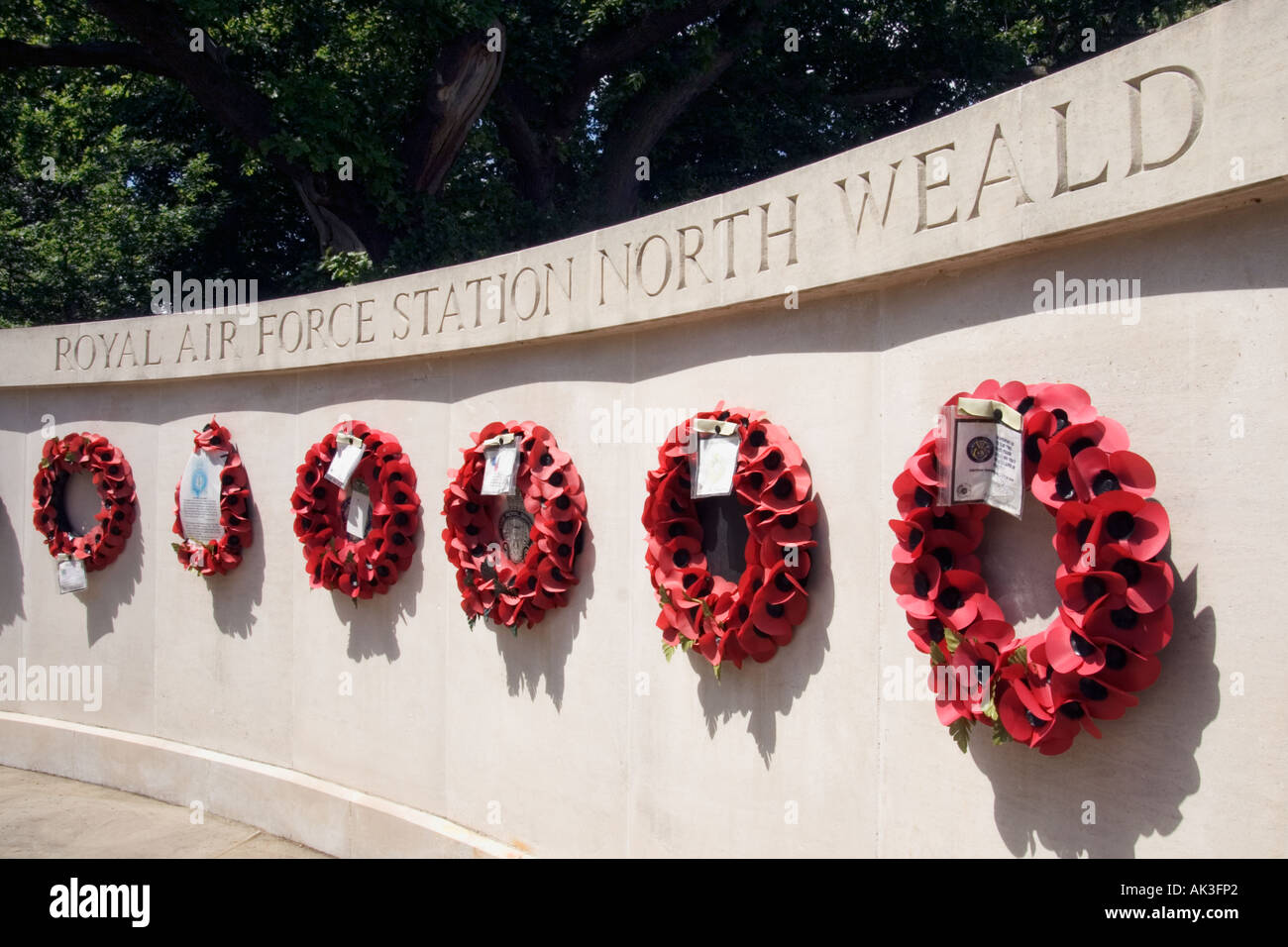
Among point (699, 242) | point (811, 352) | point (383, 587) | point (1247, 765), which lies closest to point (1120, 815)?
point (1247, 765)

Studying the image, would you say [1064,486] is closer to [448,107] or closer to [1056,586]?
[1056,586]

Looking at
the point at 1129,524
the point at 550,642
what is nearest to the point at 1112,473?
the point at 1129,524

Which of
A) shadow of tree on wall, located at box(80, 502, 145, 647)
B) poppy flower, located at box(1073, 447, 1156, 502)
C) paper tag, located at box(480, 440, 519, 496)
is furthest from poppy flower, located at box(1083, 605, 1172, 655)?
shadow of tree on wall, located at box(80, 502, 145, 647)

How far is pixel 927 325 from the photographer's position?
3520 millimetres

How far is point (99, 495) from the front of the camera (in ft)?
24.3

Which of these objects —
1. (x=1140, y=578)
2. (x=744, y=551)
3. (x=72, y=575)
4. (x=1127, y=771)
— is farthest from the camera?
(x=72, y=575)

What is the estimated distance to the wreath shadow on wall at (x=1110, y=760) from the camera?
280cm


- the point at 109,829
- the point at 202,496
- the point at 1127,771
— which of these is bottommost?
the point at 109,829

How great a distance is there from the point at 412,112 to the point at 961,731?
10.5m

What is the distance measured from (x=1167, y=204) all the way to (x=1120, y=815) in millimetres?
1575

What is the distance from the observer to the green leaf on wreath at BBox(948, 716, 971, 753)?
3.22 meters

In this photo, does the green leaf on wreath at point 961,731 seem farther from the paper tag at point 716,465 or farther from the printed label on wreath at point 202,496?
the printed label on wreath at point 202,496

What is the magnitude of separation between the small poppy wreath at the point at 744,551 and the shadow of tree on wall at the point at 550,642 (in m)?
0.63
